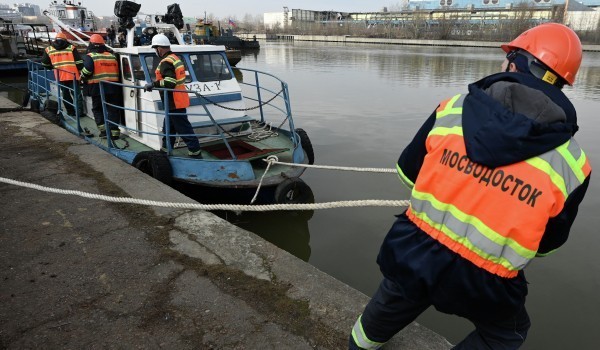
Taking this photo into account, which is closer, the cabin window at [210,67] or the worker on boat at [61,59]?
the cabin window at [210,67]

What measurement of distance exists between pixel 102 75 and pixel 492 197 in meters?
6.72

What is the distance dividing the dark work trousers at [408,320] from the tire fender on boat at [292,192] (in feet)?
11.2

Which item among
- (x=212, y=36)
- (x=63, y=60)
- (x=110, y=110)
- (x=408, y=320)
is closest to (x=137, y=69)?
(x=110, y=110)

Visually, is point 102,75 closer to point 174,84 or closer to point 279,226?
point 174,84

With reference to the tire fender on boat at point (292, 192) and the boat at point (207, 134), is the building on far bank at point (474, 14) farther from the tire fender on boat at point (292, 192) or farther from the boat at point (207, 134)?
the tire fender on boat at point (292, 192)

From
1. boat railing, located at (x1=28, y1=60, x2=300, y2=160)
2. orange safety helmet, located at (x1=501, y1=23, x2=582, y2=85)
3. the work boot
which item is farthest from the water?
orange safety helmet, located at (x1=501, y1=23, x2=582, y2=85)

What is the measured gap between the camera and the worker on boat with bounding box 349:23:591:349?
1.38 metres

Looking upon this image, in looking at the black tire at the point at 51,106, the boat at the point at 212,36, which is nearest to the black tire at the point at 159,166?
the black tire at the point at 51,106

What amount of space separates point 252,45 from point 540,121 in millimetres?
43281

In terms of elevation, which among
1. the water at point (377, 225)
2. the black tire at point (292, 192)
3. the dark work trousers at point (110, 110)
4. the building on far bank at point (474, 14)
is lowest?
the water at point (377, 225)

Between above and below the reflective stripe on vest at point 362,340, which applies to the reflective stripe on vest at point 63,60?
above

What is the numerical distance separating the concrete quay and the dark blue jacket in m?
0.91

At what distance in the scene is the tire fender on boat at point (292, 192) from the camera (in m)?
5.36

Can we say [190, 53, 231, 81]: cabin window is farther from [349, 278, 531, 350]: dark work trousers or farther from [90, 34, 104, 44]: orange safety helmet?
[349, 278, 531, 350]: dark work trousers
